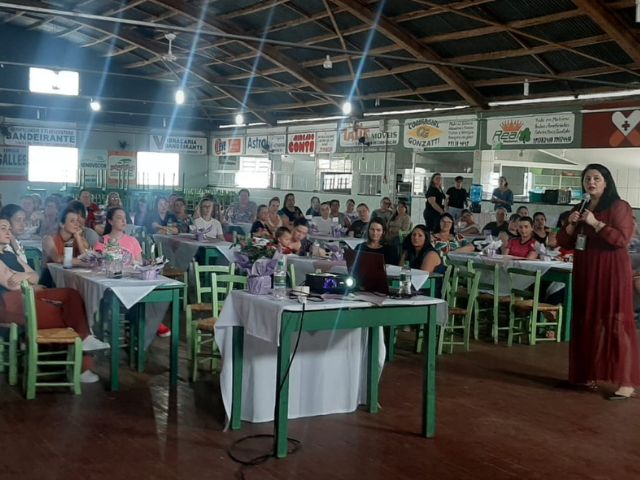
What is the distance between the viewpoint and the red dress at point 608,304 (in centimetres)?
581

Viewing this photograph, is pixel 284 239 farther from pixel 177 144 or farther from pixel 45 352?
pixel 177 144

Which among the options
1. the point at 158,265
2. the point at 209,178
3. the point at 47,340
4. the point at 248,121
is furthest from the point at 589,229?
the point at 209,178

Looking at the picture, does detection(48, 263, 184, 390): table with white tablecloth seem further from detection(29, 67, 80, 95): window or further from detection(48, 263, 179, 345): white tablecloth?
detection(29, 67, 80, 95): window

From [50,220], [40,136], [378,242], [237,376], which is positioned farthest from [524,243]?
[40,136]

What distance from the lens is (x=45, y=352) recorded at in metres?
A: 5.51

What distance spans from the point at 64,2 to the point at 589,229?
1434 centimetres

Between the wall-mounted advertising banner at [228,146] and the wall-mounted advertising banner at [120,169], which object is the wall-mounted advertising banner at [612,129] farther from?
the wall-mounted advertising banner at [120,169]

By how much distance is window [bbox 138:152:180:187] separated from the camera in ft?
78.3

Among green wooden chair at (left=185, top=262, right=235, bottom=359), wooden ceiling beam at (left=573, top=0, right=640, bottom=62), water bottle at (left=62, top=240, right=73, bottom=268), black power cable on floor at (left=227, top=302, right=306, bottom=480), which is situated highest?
wooden ceiling beam at (left=573, top=0, right=640, bottom=62)

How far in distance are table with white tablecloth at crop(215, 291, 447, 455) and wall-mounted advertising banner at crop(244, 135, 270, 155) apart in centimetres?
1724

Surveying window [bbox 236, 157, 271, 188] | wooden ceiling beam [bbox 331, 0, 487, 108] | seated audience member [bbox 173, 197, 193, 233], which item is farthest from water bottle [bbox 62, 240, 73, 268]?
window [bbox 236, 157, 271, 188]

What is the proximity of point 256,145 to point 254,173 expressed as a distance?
1.46m

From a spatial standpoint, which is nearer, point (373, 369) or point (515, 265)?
point (373, 369)

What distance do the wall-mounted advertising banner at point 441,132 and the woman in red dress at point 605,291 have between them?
10.1 meters
